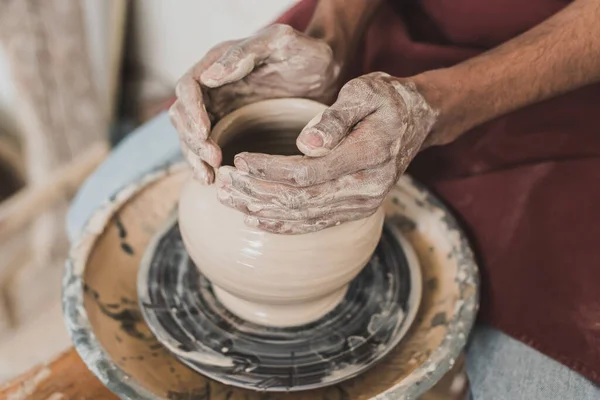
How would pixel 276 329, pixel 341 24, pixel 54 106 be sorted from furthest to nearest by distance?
pixel 54 106 < pixel 341 24 < pixel 276 329

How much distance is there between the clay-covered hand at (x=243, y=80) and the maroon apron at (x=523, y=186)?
0.22 metres

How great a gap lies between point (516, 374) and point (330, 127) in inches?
19.1

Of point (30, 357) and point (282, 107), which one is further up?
point (282, 107)

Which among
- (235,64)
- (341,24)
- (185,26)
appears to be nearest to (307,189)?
(235,64)

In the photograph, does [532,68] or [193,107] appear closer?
[193,107]

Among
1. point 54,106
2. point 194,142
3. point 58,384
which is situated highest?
point 194,142

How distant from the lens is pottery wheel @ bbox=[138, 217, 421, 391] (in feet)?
3.03

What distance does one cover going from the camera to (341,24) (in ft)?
3.85

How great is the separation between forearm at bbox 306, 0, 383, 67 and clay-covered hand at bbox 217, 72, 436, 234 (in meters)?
0.28

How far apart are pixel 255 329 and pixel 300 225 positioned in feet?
0.74

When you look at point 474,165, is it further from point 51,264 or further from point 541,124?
point 51,264

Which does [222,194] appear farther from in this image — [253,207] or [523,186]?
[523,186]

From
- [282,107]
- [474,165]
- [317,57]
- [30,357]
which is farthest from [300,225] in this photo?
[30,357]

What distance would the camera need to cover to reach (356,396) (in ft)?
3.01
